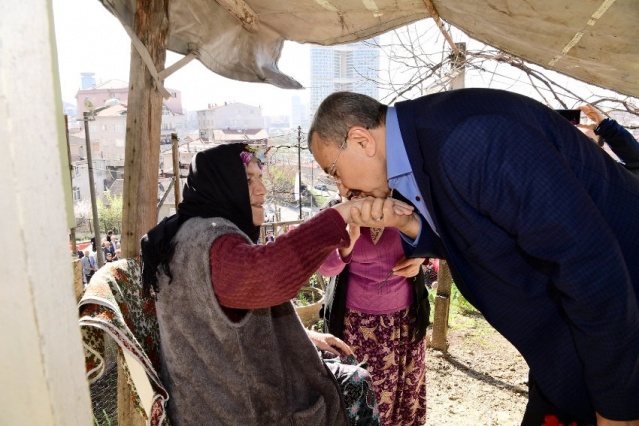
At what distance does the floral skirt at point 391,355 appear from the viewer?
3.02 m

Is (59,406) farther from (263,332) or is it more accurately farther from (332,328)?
(332,328)

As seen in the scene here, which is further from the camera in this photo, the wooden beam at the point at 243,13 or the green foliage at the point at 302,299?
the green foliage at the point at 302,299

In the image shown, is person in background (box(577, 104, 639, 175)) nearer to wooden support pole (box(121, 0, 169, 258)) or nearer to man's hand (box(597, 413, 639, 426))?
man's hand (box(597, 413, 639, 426))

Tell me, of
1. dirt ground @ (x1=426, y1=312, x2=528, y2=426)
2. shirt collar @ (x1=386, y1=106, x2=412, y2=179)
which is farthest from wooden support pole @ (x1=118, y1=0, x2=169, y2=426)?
dirt ground @ (x1=426, y1=312, x2=528, y2=426)

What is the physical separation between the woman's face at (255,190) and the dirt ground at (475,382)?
8.83 feet

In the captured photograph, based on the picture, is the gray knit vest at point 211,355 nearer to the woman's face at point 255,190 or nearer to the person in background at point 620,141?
the woman's face at point 255,190

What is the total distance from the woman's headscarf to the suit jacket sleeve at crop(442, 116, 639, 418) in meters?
1.05

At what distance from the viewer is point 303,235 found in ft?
5.27

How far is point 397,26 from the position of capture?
2.95 meters

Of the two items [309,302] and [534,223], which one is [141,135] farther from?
[309,302]

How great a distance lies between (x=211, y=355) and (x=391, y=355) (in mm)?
1637

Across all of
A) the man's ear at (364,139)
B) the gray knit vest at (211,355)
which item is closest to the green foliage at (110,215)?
the gray knit vest at (211,355)

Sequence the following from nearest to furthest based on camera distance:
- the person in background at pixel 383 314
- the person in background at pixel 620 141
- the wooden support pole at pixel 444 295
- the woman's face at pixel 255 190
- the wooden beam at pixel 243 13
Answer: the person in background at pixel 620 141 → the woman's face at pixel 255 190 → the wooden beam at pixel 243 13 → the person in background at pixel 383 314 → the wooden support pole at pixel 444 295

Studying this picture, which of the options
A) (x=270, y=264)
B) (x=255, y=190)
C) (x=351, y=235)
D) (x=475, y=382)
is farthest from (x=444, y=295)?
A: (x=270, y=264)
